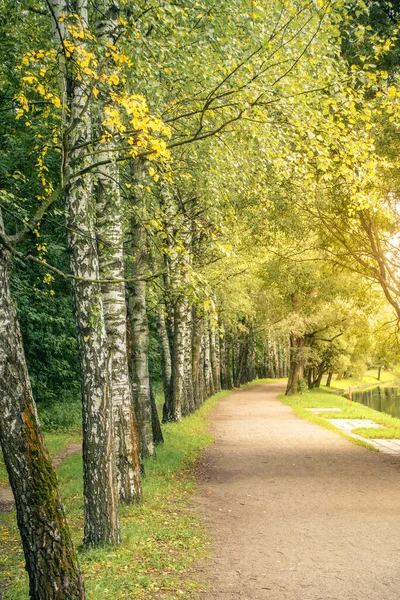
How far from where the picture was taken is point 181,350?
64.6 feet

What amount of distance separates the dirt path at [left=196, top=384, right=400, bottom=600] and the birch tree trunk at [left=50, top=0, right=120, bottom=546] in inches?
58.6

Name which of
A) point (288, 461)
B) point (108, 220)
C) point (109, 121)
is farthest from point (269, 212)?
point (109, 121)

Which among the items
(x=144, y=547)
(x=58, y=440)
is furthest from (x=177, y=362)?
(x=144, y=547)

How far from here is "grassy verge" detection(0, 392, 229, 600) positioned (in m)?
6.30

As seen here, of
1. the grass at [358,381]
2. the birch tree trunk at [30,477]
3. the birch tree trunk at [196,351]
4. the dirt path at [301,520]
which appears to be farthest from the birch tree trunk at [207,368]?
the grass at [358,381]

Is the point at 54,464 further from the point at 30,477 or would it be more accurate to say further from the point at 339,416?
the point at 339,416

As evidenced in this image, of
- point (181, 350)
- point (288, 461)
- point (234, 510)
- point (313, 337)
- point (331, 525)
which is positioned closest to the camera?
point (331, 525)

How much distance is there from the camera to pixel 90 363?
7188mm

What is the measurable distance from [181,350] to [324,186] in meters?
7.55

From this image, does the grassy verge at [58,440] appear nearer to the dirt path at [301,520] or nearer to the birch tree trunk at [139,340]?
the birch tree trunk at [139,340]

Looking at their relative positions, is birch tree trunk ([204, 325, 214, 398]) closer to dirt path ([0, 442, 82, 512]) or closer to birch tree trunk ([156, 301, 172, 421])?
birch tree trunk ([156, 301, 172, 421])

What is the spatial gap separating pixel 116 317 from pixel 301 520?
4.29 meters

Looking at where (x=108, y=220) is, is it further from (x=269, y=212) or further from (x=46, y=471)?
(x=269, y=212)

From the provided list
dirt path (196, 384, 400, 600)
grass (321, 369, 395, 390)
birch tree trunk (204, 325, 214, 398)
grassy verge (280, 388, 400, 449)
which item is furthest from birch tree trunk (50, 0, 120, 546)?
grass (321, 369, 395, 390)
